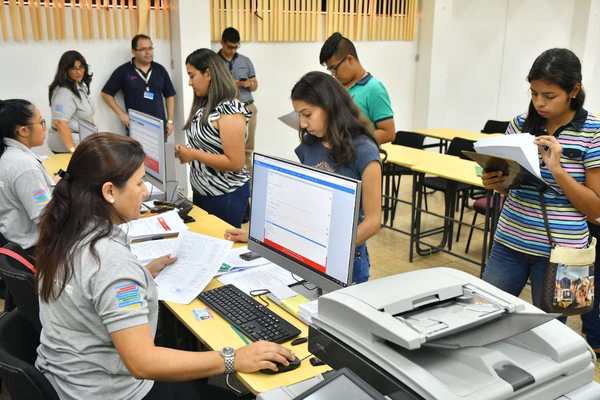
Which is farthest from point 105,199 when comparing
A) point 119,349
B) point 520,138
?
point 520,138

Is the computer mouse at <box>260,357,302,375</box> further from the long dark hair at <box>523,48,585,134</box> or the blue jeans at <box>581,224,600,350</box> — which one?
the blue jeans at <box>581,224,600,350</box>

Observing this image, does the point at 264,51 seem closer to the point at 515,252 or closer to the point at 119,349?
the point at 515,252

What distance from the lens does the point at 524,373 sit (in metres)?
0.99

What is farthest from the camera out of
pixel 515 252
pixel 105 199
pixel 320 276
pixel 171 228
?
pixel 171 228

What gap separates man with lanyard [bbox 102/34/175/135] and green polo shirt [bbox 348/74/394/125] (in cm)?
249

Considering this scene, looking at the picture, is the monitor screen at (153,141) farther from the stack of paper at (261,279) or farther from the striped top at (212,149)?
the stack of paper at (261,279)

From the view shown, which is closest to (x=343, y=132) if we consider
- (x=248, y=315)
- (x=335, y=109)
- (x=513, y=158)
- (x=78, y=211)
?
(x=335, y=109)

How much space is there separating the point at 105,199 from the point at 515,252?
150 cm

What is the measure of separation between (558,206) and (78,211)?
5.27ft

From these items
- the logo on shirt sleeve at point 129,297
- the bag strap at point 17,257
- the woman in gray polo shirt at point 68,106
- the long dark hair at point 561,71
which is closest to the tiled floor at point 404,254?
the long dark hair at point 561,71

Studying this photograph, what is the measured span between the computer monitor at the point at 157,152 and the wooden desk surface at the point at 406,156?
80.3 inches

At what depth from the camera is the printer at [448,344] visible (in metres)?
0.98

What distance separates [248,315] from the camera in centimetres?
167

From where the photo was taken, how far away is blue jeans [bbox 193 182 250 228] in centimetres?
286
